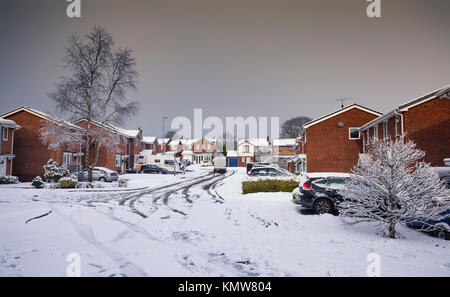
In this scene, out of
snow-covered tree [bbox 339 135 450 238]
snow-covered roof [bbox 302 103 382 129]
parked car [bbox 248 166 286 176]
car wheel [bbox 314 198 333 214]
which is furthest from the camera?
snow-covered roof [bbox 302 103 382 129]

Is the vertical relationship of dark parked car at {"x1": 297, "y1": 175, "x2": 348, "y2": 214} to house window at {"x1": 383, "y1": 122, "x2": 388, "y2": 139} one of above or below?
below

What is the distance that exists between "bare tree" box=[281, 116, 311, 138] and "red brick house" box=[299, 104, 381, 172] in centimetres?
3844

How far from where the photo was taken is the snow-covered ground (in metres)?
4.77

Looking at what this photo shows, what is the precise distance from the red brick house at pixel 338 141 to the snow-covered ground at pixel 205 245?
19.6 metres

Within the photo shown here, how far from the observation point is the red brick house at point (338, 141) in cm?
2828

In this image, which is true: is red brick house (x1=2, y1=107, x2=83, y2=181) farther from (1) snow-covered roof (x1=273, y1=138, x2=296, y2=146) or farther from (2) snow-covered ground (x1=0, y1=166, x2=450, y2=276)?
(1) snow-covered roof (x1=273, y1=138, x2=296, y2=146)

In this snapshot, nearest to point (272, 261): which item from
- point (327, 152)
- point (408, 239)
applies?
point (408, 239)

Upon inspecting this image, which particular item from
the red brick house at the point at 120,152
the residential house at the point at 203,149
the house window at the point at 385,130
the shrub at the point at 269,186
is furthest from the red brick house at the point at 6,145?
the residential house at the point at 203,149

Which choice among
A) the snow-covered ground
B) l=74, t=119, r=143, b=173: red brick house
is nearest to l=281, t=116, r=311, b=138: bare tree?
l=74, t=119, r=143, b=173: red brick house

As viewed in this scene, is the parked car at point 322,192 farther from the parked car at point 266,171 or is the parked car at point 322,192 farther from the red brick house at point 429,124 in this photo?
the parked car at point 266,171

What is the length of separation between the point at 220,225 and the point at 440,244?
A: 5807 mm

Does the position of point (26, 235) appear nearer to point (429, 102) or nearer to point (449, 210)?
point (449, 210)
